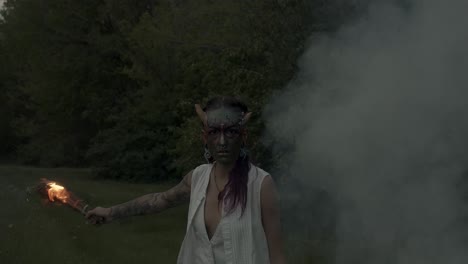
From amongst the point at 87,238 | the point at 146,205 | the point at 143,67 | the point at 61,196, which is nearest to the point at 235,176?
the point at 146,205

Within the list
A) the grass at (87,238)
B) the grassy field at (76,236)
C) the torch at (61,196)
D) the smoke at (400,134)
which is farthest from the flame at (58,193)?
the grassy field at (76,236)

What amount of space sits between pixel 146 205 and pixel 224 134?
69cm

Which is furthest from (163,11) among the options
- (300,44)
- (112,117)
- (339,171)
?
(339,171)

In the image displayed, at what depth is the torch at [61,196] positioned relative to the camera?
477 cm

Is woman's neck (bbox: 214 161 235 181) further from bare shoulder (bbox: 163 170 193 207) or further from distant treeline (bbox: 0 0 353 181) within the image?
distant treeline (bbox: 0 0 353 181)

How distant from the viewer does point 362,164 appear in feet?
24.1

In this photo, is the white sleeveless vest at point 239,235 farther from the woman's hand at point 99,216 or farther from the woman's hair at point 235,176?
the woman's hand at point 99,216

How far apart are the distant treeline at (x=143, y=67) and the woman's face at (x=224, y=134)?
507 cm

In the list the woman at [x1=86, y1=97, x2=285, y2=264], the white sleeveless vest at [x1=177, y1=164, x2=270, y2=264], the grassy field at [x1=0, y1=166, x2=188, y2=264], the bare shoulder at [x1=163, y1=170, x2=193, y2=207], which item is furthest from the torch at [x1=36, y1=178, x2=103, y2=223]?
the grassy field at [x1=0, y1=166, x2=188, y2=264]

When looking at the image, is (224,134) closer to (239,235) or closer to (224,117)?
(224,117)

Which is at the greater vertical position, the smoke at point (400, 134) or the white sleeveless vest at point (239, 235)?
the smoke at point (400, 134)

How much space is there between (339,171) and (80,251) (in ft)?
19.7

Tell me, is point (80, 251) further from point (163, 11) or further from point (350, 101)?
point (163, 11)

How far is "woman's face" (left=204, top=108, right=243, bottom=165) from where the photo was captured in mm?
4066
